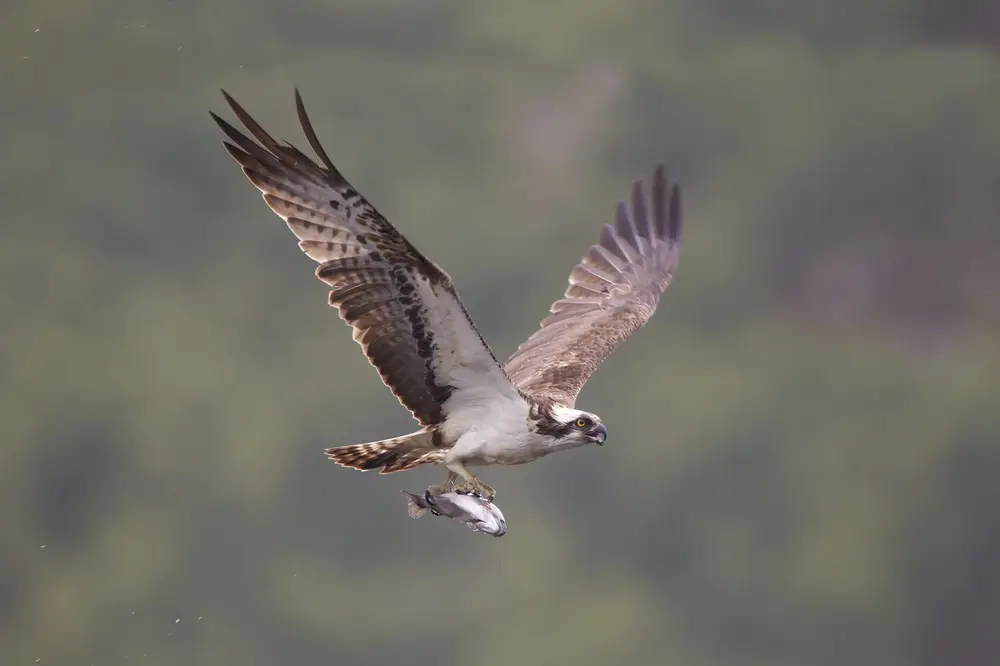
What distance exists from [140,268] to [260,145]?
40734mm

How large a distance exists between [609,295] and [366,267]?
452cm

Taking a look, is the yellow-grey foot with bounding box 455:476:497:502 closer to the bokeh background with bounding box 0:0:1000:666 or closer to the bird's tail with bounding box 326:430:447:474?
the bird's tail with bounding box 326:430:447:474

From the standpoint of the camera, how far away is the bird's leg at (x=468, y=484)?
10.8 m

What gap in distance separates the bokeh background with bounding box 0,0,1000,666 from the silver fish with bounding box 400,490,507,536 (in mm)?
26872

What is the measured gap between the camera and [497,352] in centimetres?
3834

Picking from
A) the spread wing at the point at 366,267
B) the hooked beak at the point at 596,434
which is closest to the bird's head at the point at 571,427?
the hooked beak at the point at 596,434

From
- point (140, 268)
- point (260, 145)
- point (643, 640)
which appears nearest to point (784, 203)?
point (643, 640)

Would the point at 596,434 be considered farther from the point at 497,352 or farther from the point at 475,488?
the point at 497,352

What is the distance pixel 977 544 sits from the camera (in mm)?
42656

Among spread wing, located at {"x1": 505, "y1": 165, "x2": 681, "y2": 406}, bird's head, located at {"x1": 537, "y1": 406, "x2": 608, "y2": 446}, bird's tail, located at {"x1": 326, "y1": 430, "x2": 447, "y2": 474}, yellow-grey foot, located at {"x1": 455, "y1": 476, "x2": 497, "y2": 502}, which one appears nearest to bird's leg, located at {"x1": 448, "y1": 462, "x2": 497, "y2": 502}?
yellow-grey foot, located at {"x1": 455, "y1": 476, "x2": 497, "y2": 502}

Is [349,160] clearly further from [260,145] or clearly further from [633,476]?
[260,145]

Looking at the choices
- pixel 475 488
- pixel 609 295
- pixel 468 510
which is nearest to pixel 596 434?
pixel 475 488

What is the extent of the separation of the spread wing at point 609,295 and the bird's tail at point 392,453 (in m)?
1.26

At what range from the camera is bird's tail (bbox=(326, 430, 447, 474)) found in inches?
430
